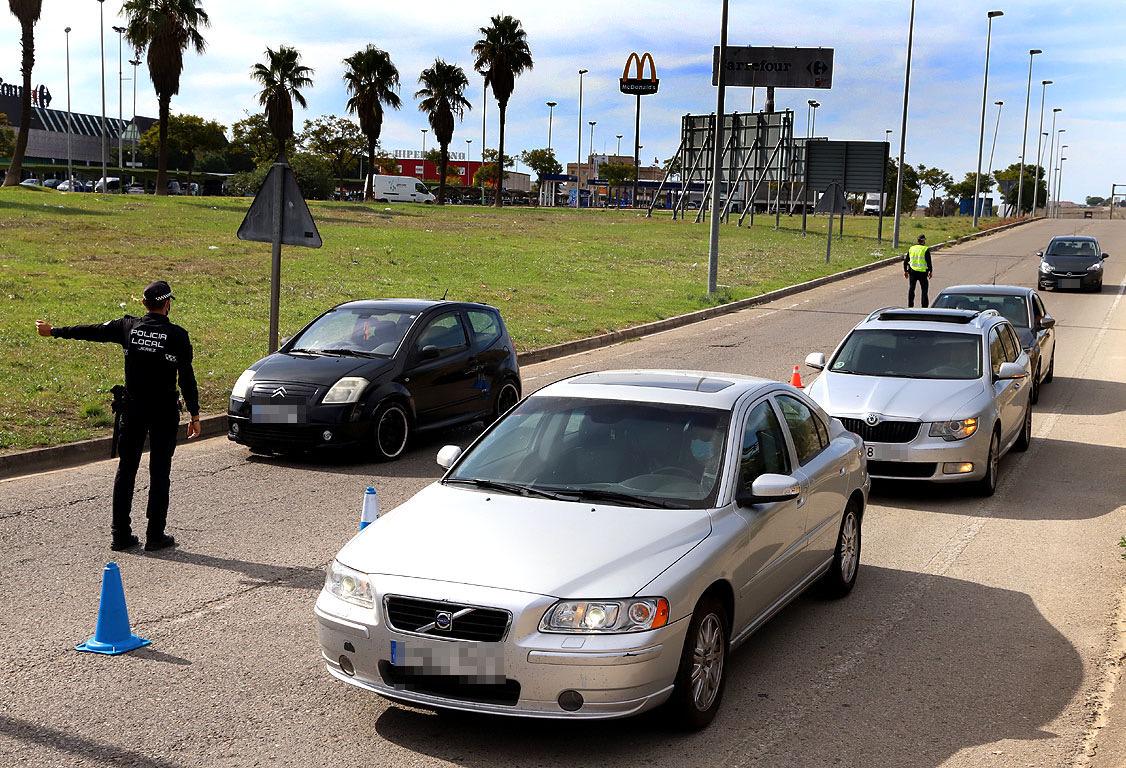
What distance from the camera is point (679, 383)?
6.70 m

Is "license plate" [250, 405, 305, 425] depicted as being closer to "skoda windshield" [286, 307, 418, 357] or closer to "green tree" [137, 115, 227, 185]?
"skoda windshield" [286, 307, 418, 357]

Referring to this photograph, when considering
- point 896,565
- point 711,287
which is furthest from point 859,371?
point 711,287

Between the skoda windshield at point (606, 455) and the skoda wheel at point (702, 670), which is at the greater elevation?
the skoda windshield at point (606, 455)

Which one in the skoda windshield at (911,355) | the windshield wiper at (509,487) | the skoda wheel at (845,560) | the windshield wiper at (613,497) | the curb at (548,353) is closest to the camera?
the windshield wiper at (613,497)

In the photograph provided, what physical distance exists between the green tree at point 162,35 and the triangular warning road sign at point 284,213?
1857 inches

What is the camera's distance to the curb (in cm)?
1092

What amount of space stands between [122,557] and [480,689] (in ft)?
13.4

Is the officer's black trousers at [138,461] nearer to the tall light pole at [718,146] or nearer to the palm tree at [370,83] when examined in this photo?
the tall light pole at [718,146]

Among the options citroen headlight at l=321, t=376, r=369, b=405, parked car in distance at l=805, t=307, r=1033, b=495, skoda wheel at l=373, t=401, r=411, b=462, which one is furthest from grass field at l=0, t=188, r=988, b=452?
parked car in distance at l=805, t=307, r=1033, b=495

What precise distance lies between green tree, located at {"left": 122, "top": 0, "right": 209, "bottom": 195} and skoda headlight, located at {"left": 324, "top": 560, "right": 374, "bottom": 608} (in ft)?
181

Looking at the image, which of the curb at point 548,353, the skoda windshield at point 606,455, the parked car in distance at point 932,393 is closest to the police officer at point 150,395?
the curb at point 548,353

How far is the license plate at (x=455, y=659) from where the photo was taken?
15.5 ft

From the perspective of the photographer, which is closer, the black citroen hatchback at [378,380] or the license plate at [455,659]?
the license plate at [455,659]

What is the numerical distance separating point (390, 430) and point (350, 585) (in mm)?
6367
